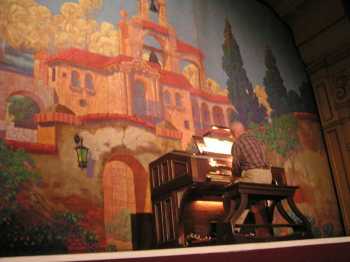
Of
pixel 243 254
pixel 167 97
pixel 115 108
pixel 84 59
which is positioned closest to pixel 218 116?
pixel 167 97

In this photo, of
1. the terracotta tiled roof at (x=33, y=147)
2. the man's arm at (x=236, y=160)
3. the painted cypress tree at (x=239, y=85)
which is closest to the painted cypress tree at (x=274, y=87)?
the painted cypress tree at (x=239, y=85)

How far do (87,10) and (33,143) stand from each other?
2132 mm

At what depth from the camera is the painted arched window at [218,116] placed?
6.44 m

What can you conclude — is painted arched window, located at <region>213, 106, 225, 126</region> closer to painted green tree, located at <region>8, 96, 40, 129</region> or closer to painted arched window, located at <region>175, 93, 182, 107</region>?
painted arched window, located at <region>175, 93, 182, 107</region>

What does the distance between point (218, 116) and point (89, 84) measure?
7.47 feet

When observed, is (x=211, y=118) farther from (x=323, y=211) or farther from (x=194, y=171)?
(x=323, y=211)

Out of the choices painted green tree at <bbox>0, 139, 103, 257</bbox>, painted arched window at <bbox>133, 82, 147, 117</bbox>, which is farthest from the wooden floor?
painted arched window at <bbox>133, 82, 147, 117</bbox>

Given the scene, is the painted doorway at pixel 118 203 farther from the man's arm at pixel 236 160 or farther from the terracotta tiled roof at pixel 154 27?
the terracotta tiled roof at pixel 154 27

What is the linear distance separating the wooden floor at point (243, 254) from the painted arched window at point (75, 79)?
2846 mm

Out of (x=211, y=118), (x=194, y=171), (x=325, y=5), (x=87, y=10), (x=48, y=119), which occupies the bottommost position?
(x=194, y=171)

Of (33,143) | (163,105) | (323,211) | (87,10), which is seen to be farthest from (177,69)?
(323,211)

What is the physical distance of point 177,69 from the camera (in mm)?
6320

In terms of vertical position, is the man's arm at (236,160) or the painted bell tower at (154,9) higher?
the painted bell tower at (154,9)

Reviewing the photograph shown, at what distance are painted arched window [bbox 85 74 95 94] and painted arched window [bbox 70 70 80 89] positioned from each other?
11cm
